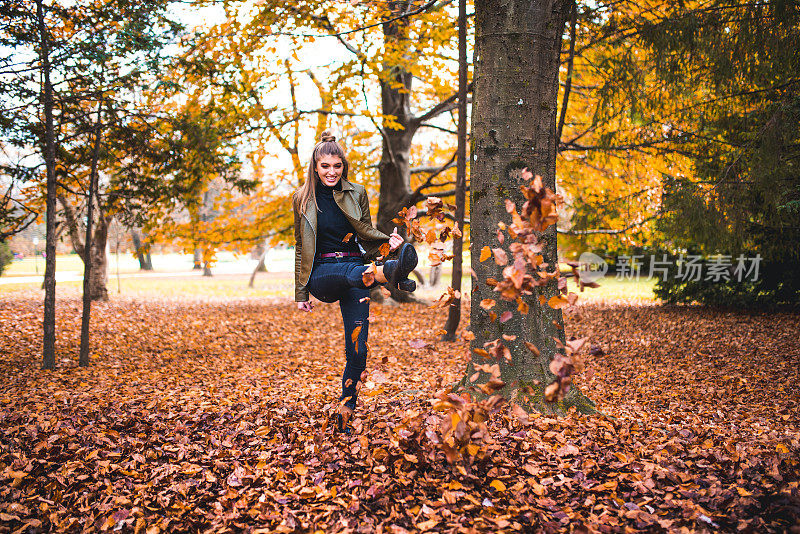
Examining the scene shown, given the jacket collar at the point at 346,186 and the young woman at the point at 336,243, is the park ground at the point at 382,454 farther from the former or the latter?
the jacket collar at the point at 346,186

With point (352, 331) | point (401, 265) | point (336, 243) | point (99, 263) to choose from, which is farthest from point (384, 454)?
point (99, 263)

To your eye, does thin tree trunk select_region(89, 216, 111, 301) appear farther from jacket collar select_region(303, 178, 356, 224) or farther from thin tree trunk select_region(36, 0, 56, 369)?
jacket collar select_region(303, 178, 356, 224)

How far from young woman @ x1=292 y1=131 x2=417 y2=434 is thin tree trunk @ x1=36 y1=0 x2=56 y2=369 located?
3.57 meters

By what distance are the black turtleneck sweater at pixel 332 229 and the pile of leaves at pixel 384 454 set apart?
79cm

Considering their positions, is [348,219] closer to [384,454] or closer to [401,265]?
[401,265]

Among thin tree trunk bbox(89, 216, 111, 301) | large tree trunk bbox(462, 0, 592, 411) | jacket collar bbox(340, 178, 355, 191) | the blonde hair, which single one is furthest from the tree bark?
large tree trunk bbox(462, 0, 592, 411)

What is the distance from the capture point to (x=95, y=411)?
386 cm

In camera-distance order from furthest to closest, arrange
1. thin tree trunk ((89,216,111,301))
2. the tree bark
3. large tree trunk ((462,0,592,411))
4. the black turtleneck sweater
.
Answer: thin tree trunk ((89,216,111,301)) < the tree bark < large tree trunk ((462,0,592,411)) < the black turtleneck sweater

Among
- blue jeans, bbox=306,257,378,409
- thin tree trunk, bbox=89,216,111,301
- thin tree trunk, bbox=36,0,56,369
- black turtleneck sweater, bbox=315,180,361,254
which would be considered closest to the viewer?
blue jeans, bbox=306,257,378,409

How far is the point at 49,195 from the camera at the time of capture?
5180 mm

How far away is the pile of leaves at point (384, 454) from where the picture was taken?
7.65 ft

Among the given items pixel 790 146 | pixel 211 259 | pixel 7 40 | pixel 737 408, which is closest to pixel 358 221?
pixel 737 408

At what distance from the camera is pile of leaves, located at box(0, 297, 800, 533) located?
233 centimetres

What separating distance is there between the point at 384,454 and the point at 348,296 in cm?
92
